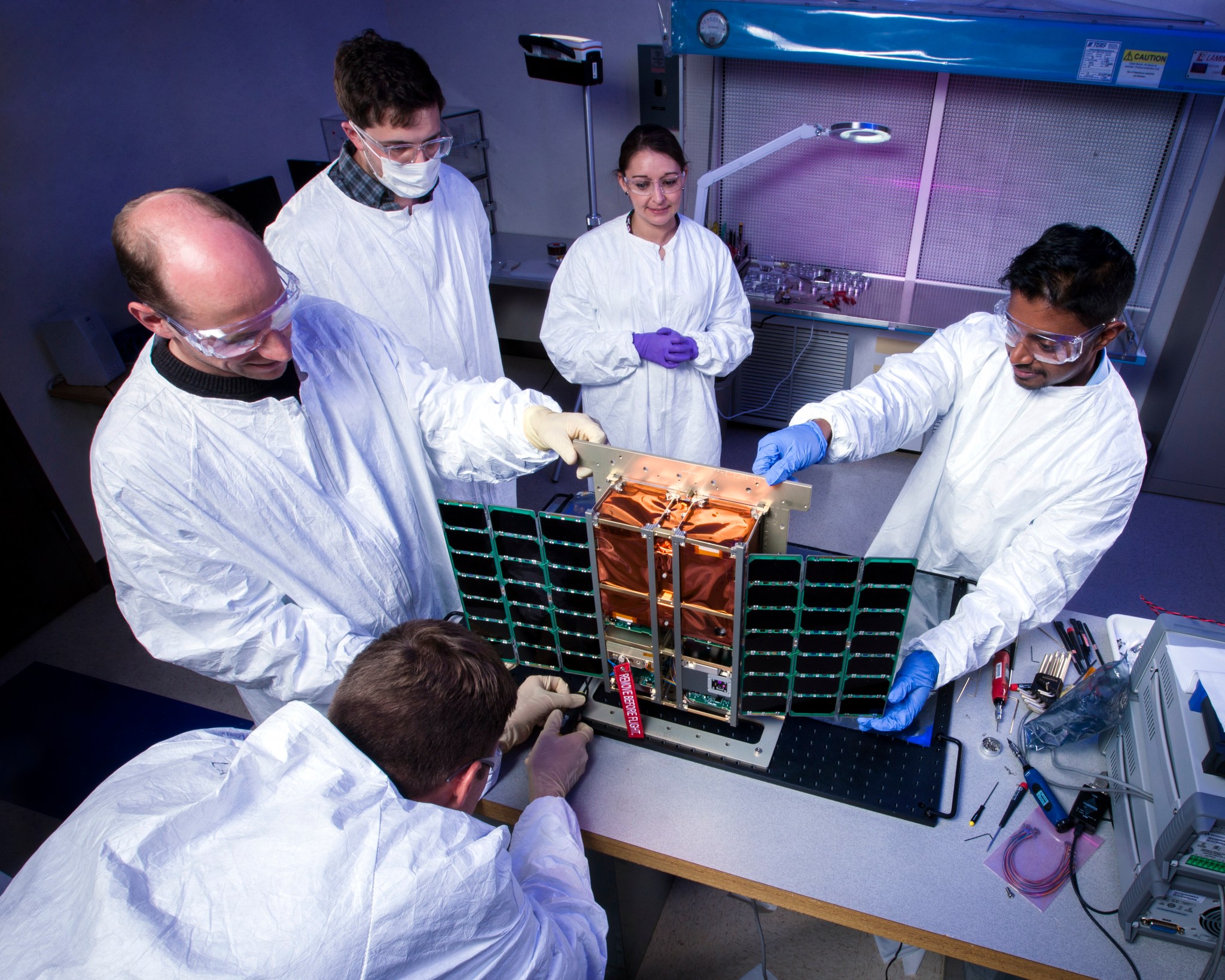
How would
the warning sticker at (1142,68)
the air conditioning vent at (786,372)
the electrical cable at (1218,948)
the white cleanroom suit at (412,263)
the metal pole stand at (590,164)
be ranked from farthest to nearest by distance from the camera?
the air conditioning vent at (786,372), the metal pole stand at (590,164), the warning sticker at (1142,68), the white cleanroom suit at (412,263), the electrical cable at (1218,948)

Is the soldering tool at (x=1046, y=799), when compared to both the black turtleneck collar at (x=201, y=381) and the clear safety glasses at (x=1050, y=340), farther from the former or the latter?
the black turtleneck collar at (x=201, y=381)

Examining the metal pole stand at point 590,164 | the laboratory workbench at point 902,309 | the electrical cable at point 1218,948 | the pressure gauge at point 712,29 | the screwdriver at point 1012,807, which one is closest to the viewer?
the electrical cable at point 1218,948

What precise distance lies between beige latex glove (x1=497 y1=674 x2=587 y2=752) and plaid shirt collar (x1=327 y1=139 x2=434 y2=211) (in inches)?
61.0

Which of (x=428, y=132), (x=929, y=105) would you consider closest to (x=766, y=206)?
(x=929, y=105)

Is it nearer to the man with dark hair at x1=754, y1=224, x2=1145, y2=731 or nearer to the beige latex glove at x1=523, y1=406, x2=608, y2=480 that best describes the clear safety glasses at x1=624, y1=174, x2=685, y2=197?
the man with dark hair at x1=754, y1=224, x2=1145, y2=731

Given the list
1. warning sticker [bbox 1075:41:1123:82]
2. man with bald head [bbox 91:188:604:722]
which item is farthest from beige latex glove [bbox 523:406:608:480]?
warning sticker [bbox 1075:41:1123:82]

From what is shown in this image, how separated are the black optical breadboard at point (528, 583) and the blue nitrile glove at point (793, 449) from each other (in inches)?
16.6

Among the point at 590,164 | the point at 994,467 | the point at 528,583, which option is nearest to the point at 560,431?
the point at 528,583

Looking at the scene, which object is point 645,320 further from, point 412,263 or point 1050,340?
point 1050,340

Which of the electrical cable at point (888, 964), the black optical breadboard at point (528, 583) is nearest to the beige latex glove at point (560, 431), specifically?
the black optical breadboard at point (528, 583)

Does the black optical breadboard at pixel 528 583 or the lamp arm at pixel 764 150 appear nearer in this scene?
the black optical breadboard at pixel 528 583

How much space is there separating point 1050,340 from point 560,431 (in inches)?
39.2

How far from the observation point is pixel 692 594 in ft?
4.06

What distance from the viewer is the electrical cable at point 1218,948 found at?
1023 millimetres
